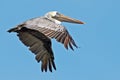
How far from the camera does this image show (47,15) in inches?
1607

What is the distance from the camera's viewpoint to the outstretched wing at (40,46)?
1569 inches

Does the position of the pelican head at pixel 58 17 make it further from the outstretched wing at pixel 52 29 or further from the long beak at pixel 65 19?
the outstretched wing at pixel 52 29

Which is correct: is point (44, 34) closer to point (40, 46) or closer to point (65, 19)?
point (40, 46)

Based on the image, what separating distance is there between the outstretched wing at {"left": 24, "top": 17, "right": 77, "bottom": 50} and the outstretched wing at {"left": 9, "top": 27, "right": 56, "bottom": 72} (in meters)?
1.63

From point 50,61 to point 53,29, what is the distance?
16.1 ft

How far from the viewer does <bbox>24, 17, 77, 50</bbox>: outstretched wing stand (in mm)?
35875

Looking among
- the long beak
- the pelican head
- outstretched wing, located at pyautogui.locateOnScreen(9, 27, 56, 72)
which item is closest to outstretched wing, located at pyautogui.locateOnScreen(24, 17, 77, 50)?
outstretched wing, located at pyautogui.locateOnScreen(9, 27, 56, 72)

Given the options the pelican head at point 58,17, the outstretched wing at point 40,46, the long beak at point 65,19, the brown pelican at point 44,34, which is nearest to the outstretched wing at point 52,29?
the brown pelican at point 44,34

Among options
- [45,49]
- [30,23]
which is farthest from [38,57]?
[30,23]

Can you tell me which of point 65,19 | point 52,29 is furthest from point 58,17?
point 52,29

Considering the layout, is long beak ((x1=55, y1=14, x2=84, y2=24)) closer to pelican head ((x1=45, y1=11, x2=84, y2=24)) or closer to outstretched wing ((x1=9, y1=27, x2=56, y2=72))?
pelican head ((x1=45, y1=11, x2=84, y2=24))

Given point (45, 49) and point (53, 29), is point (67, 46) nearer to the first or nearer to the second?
point (53, 29)

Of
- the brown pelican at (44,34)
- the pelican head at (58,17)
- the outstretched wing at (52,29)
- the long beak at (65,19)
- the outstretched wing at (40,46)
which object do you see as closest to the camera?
the outstretched wing at (52,29)

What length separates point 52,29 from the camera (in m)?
36.4
